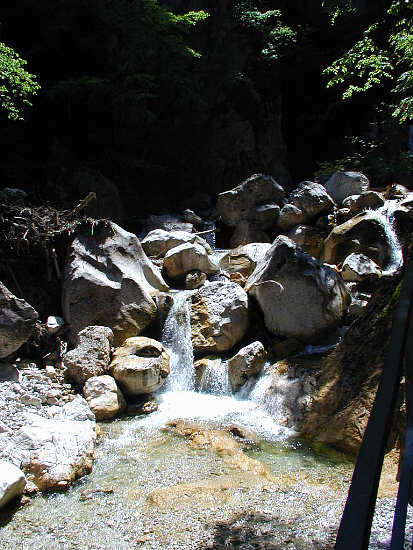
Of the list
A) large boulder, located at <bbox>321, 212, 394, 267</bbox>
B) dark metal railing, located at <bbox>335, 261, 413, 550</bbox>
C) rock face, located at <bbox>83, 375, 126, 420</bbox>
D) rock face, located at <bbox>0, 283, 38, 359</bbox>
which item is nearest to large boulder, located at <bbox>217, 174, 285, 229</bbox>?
large boulder, located at <bbox>321, 212, 394, 267</bbox>

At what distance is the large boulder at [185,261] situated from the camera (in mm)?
8039

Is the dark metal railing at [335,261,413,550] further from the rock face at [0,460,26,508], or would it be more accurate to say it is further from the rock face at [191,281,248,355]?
the rock face at [191,281,248,355]

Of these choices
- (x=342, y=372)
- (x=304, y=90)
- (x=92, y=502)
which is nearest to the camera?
(x=92, y=502)

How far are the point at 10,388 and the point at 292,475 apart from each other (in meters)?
3.55

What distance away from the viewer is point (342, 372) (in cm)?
455

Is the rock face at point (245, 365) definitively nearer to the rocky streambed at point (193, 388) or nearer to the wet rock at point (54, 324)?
the rocky streambed at point (193, 388)

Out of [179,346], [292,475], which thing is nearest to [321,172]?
[179,346]

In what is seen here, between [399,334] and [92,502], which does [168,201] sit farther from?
[399,334]

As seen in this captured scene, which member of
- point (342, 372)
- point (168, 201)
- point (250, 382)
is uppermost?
point (168, 201)

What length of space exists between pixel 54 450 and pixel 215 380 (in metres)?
2.85

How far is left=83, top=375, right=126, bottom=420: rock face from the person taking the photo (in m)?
5.11

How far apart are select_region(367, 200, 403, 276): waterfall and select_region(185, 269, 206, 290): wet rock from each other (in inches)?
142

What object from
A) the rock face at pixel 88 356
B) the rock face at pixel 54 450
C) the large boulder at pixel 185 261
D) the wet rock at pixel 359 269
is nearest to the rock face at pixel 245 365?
the rock face at pixel 88 356

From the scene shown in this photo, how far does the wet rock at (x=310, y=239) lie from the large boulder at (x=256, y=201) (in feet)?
3.86
